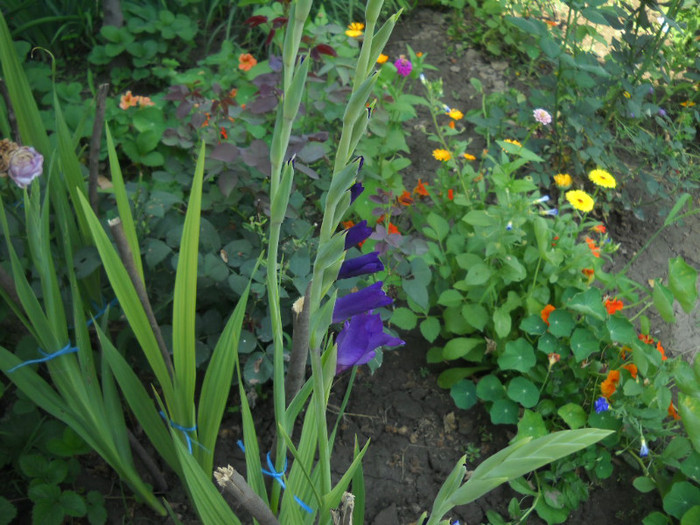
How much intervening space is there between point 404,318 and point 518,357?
34cm

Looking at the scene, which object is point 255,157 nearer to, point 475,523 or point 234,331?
point 234,331

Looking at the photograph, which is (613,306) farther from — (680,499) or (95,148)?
(95,148)


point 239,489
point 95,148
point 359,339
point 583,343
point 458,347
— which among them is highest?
point 359,339

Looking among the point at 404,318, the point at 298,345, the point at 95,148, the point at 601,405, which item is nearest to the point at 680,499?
the point at 601,405

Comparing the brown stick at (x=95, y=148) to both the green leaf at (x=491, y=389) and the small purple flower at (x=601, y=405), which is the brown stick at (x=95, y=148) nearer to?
the green leaf at (x=491, y=389)

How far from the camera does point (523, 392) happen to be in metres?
1.73

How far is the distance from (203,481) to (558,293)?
1245mm

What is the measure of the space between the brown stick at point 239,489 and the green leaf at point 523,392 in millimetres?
1050

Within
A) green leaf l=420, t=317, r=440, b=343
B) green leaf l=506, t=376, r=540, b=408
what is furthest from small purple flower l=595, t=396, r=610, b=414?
green leaf l=420, t=317, r=440, b=343

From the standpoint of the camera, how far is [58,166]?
1384mm

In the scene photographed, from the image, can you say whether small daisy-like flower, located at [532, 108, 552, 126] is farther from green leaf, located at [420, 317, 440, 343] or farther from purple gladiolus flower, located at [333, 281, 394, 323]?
purple gladiolus flower, located at [333, 281, 394, 323]

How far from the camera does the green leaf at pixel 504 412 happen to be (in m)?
1.73

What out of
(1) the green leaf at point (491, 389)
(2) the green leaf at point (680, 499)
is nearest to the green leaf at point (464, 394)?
(1) the green leaf at point (491, 389)

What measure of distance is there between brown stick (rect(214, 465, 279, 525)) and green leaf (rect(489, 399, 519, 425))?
1036mm
